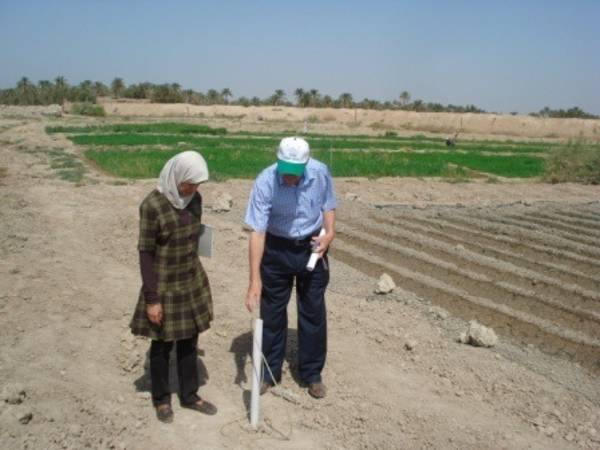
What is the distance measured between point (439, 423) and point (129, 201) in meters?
7.79

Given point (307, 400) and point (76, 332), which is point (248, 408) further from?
point (76, 332)

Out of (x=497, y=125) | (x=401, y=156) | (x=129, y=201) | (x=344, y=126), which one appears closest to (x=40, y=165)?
(x=129, y=201)

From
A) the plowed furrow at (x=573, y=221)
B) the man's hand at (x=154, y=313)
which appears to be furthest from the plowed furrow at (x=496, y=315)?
the plowed furrow at (x=573, y=221)

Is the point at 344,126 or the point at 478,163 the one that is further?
the point at 344,126

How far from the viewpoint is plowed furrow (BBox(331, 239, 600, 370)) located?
5.17 meters

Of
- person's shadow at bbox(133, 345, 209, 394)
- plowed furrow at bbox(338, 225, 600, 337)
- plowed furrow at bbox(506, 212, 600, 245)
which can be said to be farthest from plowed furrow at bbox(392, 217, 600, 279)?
person's shadow at bbox(133, 345, 209, 394)

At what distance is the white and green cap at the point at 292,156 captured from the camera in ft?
10.4

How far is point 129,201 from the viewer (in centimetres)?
1009

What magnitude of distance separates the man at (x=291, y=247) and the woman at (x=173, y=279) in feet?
1.05

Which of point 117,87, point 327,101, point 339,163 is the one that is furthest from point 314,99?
point 339,163

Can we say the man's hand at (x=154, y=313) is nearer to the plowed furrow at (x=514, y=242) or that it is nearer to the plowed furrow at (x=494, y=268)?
the plowed furrow at (x=494, y=268)

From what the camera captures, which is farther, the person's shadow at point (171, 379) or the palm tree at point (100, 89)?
the palm tree at point (100, 89)

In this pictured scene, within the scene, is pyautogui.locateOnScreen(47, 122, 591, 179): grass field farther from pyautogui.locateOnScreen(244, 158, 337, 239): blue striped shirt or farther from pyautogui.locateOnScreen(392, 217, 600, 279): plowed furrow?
pyautogui.locateOnScreen(244, 158, 337, 239): blue striped shirt

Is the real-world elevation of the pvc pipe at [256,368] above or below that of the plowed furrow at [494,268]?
above
